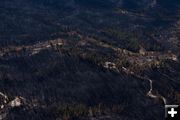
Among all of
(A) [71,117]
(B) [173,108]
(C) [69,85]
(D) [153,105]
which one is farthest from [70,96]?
(B) [173,108]

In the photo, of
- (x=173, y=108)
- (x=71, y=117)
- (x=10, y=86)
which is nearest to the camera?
(x=173, y=108)

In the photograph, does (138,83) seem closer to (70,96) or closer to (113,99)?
(113,99)

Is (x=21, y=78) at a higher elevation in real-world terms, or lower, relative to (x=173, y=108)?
lower

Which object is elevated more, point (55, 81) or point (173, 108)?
point (173, 108)

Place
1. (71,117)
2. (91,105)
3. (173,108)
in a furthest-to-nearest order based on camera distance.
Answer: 1. (91,105)
2. (71,117)
3. (173,108)

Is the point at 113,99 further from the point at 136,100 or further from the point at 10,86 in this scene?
the point at 10,86

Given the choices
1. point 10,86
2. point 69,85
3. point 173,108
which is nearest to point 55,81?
point 69,85

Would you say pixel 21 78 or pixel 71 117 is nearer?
pixel 71 117

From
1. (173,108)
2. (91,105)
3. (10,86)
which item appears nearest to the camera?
(173,108)

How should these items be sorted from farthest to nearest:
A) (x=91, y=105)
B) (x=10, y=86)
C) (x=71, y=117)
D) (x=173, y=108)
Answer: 1. (x=10, y=86)
2. (x=91, y=105)
3. (x=71, y=117)
4. (x=173, y=108)
